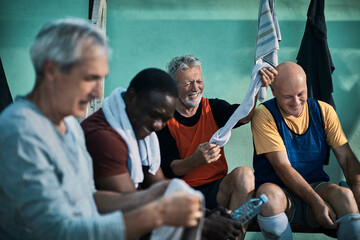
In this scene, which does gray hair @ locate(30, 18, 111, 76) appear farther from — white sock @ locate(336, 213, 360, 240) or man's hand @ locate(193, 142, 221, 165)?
white sock @ locate(336, 213, 360, 240)

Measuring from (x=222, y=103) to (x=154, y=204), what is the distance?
191 centimetres

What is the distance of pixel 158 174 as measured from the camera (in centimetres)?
247

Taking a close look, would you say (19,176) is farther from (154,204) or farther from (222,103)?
(222,103)

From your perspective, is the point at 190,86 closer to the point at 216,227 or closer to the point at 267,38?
the point at 267,38

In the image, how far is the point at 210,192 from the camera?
2.95 meters

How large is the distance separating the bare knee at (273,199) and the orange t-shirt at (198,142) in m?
0.41

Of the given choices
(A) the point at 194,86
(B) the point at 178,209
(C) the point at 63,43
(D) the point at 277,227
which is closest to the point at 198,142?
(A) the point at 194,86

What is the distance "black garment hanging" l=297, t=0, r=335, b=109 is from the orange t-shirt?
96cm

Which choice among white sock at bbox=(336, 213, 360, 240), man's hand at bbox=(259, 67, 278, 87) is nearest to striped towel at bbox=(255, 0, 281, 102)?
man's hand at bbox=(259, 67, 278, 87)

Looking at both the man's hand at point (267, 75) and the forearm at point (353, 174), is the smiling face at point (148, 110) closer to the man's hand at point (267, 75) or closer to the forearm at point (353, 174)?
the man's hand at point (267, 75)

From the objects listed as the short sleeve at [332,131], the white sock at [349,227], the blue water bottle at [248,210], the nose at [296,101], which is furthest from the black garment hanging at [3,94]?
the white sock at [349,227]

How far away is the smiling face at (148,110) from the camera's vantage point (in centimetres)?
209

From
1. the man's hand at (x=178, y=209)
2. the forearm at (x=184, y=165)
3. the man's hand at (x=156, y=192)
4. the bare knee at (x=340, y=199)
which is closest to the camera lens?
the man's hand at (x=178, y=209)

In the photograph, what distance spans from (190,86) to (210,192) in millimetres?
789
